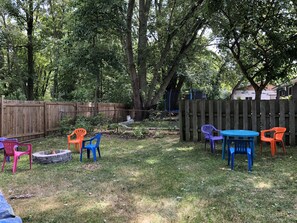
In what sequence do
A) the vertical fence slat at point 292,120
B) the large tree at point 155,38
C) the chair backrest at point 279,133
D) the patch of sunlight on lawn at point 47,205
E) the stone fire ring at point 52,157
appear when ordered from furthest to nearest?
the large tree at point 155,38 < the vertical fence slat at point 292,120 < the chair backrest at point 279,133 < the stone fire ring at point 52,157 < the patch of sunlight on lawn at point 47,205

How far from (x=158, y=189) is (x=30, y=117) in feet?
25.3

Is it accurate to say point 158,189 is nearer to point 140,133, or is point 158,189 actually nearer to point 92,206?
point 92,206

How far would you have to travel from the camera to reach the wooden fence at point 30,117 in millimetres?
8992

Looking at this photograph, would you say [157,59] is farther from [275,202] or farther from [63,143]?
[275,202]

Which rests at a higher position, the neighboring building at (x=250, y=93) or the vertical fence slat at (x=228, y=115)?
the neighboring building at (x=250, y=93)

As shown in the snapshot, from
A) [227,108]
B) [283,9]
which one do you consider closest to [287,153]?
[227,108]

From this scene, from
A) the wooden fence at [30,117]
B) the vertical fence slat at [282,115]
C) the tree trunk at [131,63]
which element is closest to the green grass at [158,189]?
the vertical fence slat at [282,115]

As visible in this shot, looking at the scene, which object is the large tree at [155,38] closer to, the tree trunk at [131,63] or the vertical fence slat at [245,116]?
the tree trunk at [131,63]

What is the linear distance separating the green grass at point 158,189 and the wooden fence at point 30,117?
9.16 feet

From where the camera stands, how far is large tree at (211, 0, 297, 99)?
10133mm

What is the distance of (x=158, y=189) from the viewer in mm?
4305

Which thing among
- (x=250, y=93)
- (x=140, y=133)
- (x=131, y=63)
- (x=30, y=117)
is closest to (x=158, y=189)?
(x=140, y=133)

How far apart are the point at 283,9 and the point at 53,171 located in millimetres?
10529

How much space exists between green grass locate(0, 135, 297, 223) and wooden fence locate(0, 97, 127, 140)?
2.79 meters
